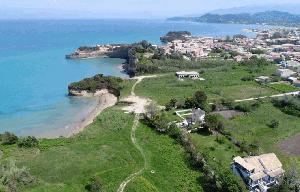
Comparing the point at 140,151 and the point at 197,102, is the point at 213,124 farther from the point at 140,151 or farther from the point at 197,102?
the point at 140,151

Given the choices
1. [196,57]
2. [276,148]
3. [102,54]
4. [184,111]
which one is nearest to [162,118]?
[184,111]

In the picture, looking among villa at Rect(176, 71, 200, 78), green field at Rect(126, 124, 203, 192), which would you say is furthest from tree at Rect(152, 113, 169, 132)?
villa at Rect(176, 71, 200, 78)

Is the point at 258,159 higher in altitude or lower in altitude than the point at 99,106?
higher

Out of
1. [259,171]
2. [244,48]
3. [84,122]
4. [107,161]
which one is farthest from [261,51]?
[107,161]

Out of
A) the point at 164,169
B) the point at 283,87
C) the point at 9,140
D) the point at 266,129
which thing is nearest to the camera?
the point at 164,169

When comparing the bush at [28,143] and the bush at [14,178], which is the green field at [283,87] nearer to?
the bush at [28,143]

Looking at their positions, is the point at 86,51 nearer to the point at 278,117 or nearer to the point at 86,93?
the point at 86,93
